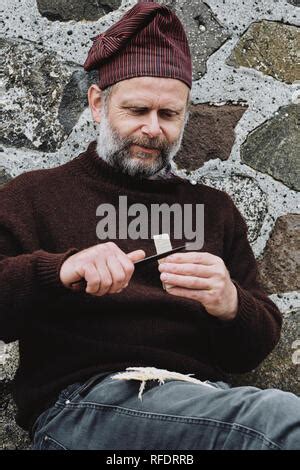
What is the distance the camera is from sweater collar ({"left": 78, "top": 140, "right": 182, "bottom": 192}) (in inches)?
68.5

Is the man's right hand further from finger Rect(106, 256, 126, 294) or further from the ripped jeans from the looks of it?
the ripped jeans

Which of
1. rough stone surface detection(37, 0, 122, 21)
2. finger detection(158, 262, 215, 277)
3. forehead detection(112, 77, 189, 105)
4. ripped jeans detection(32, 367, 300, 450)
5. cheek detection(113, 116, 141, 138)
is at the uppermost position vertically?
rough stone surface detection(37, 0, 122, 21)

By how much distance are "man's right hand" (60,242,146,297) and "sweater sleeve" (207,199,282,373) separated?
0.36m

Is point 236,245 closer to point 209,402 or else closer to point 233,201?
point 233,201

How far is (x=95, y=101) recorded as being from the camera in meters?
1.82

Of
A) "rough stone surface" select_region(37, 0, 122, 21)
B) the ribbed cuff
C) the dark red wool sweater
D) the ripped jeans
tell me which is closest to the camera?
the ripped jeans

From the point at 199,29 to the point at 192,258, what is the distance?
0.79 m

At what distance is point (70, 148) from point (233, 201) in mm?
450

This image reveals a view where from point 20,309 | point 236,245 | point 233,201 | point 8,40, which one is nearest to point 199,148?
point 233,201

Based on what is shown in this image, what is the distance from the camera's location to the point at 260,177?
1.98m

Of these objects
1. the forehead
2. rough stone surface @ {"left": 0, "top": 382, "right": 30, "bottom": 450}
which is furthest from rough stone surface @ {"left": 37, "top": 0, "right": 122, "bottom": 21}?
rough stone surface @ {"left": 0, "top": 382, "right": 30, "bottom": 450}

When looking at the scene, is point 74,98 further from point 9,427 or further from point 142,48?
point 9,427

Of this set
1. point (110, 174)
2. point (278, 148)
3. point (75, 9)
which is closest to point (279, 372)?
point (278, 148)

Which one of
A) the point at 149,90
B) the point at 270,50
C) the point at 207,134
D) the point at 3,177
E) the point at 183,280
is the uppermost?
the point at 270,50
